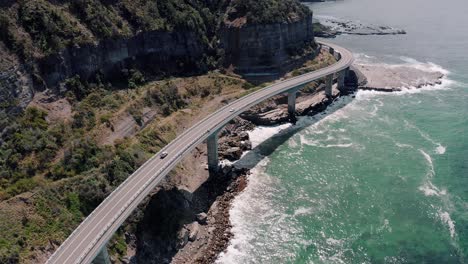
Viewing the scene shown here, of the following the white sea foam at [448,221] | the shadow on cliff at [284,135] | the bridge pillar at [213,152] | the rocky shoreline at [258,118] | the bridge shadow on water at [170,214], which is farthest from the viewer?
the shadow on cliff at [284,135]

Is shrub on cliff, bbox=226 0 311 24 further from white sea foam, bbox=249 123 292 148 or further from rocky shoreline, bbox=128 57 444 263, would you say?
white sea foam, bbox=249 123 292 148

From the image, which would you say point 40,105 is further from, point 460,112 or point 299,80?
point 460,112

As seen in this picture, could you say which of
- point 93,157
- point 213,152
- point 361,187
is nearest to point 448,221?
point 361,187

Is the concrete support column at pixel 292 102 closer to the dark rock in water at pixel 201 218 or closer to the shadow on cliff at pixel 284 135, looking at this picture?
the shadow on cliff at pixel 284 135

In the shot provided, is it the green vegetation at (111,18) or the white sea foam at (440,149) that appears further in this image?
the white sea foam at (440,149)

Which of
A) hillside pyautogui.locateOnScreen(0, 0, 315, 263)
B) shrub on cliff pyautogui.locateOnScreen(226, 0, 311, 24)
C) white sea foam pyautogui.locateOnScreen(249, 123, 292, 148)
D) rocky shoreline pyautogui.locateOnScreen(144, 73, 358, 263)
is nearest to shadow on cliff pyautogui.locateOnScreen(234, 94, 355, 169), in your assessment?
white sea foam pyautogui.locateOnScreen(249, 123, 292, 148)

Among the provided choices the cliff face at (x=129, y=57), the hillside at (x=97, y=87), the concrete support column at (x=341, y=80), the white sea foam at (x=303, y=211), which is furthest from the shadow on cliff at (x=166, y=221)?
the concrete support column at (x=341, y=80)

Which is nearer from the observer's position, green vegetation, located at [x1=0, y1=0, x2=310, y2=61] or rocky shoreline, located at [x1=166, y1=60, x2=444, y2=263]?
rocky shoreline, located at [x1=166, y1=60, x2=444, y2=263]
